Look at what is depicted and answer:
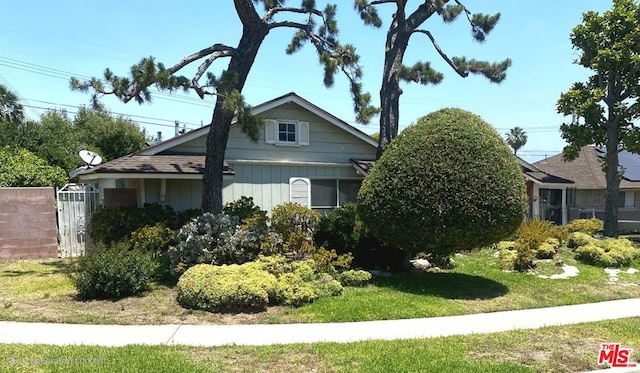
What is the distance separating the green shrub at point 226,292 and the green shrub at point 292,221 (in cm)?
262

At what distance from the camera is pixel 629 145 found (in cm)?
1686

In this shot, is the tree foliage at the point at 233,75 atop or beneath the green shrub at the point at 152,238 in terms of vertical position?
atop

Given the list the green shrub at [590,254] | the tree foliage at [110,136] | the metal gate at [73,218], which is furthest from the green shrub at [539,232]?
the tree foliage at [110,136]

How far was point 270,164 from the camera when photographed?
1442cm

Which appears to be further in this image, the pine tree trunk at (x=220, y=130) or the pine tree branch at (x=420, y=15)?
the pine tree branch at (x=420, y=15)

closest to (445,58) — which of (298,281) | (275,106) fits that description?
(275,106)

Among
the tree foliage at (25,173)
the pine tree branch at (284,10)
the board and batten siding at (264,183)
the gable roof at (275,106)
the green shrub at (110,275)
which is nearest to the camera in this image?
the green shrub at (110,275)

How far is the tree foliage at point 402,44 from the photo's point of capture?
1492 centimetres

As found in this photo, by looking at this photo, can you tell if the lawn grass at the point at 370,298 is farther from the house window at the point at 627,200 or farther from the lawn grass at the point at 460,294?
the house window at the point at 627,200

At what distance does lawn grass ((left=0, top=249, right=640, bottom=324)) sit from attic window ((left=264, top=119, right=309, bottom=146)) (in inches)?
235

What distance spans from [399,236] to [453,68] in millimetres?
8422

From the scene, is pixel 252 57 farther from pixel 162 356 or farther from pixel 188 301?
pixel 162 356

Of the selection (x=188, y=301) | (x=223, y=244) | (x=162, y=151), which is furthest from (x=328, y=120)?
(x=188, y=301)
